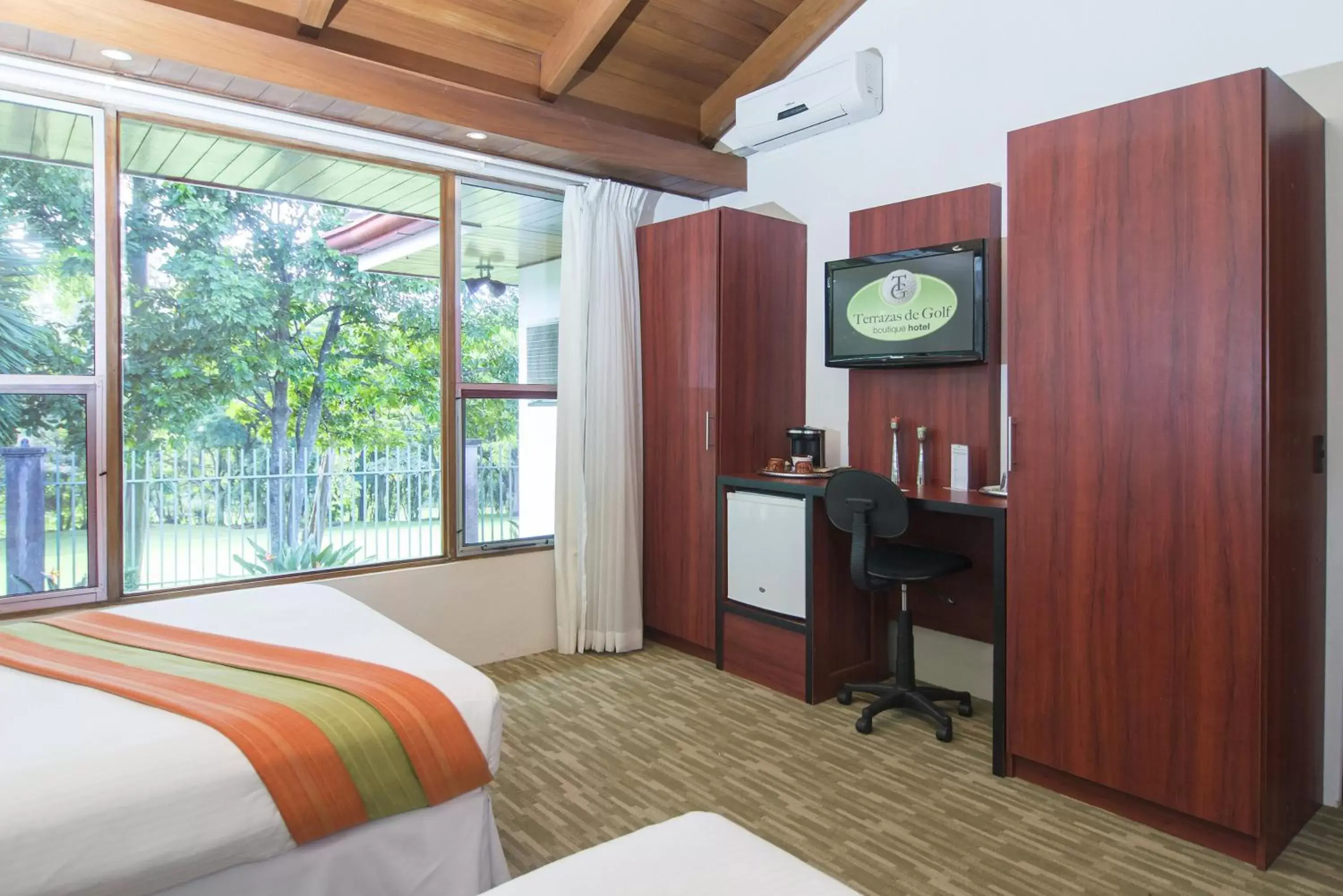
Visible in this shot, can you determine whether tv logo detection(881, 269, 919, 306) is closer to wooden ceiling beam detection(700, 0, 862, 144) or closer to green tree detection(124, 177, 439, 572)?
wooden ceiling beam detection(700, 0, 862, 144)

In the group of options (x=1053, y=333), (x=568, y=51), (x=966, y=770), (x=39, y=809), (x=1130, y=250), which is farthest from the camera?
(x=568, y=51)

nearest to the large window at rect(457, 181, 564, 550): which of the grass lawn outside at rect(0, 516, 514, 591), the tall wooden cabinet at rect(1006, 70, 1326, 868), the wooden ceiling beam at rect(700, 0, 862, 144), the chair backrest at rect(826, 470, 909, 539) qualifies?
the grass lawn outside at rect(0, 516, 514, 591)

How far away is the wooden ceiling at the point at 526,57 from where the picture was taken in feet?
9.21

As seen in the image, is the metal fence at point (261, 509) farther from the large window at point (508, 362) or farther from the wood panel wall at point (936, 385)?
the wood panel wall at point (936, 385)

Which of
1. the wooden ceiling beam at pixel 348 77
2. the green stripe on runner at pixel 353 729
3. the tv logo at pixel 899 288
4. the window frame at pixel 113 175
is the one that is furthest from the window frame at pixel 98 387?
the tv logo at pixel 899 288

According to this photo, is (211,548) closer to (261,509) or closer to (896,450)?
(261,509)

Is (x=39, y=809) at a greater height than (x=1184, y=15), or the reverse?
(x=1184, y=15)

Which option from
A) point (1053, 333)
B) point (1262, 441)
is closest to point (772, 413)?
point (1053, 333)

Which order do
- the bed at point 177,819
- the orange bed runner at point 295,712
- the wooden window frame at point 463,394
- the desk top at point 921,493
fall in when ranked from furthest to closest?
the wooden window frame at point 463,394 → the desk top at point 921,493 → the orange bed runner at point 295,712 → the bed at point 177,819

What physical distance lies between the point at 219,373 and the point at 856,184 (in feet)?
9.92

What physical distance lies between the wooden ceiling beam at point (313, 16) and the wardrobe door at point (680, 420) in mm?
1734

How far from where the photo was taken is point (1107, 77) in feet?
9.71

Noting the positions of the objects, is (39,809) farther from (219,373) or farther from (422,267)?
(422,267)

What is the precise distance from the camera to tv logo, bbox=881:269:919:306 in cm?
337
